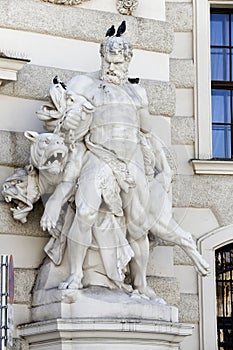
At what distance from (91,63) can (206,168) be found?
61.7 inches

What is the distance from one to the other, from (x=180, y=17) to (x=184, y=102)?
87cm

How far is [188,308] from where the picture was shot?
446 inches

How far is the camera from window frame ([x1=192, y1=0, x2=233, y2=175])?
11.7 meters

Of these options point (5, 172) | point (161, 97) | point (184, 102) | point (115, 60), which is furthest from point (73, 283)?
point (184, 102)

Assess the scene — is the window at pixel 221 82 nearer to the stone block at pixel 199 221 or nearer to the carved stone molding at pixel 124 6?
the stone block at pixel 199 221

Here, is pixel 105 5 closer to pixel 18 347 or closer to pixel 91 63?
pixel 91 63

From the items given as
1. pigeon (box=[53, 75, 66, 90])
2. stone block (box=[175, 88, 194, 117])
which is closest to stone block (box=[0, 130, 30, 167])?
pigeon (box=[53, 75, 66, 90])

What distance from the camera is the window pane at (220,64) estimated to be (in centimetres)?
1220

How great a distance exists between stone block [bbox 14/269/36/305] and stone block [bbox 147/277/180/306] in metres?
1.12

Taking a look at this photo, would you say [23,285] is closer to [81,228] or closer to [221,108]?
[81,228]

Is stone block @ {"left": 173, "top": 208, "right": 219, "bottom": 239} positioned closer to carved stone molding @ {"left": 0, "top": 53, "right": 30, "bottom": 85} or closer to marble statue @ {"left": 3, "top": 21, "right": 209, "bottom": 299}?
marble statue @ {"left": 3, "top": 21, "right": 209, "bottom": 299}

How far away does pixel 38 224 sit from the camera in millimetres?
10422

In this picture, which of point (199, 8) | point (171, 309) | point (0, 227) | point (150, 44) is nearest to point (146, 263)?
point (171, 309)

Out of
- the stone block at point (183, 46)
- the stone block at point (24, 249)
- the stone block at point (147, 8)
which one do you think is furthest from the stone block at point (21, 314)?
the stone block at point (183, 46)
